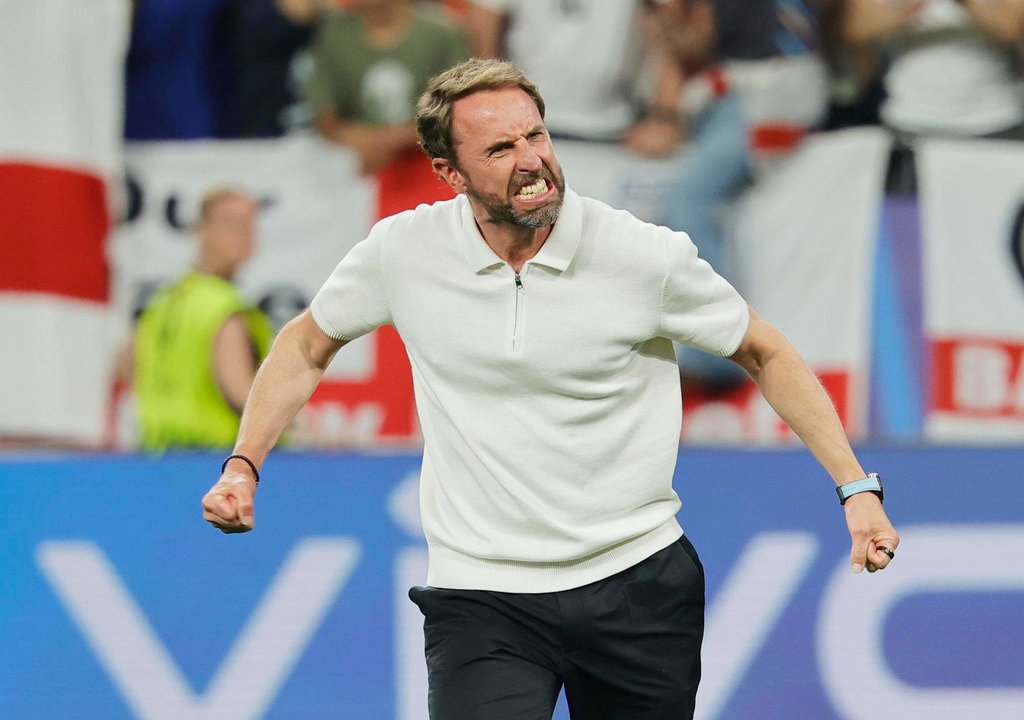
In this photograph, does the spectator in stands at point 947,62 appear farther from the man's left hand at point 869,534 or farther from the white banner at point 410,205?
the man's left hand at point 869,534

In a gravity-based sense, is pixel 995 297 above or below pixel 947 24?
below

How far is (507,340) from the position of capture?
2.64 metres

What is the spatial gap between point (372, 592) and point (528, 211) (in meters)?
1.69

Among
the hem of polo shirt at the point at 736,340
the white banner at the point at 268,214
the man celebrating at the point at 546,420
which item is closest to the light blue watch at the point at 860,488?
the man celebrating at the point at 546,420

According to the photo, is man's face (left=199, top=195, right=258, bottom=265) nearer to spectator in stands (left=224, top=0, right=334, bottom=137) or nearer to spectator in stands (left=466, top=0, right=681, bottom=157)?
spectator in stands (left=224, top=0, right=334, bottom=137)

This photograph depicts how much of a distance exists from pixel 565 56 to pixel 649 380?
12.4ft

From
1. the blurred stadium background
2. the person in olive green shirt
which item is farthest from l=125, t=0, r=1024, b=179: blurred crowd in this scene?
the blurred stadium background

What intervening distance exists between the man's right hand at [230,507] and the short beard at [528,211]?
2.21ft

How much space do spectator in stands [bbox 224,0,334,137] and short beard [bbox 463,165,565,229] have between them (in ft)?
12.5

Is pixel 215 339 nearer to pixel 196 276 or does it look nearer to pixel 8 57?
pixel 196 276

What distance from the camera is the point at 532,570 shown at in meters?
2.69

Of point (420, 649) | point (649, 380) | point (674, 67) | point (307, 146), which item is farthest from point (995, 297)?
point (649, 380)

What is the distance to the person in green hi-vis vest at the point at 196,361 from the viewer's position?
17.5 feet

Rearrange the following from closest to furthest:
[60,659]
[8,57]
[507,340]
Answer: [507,340] → [60,659] → [8,57]
